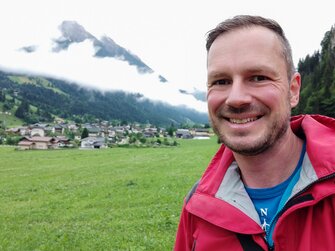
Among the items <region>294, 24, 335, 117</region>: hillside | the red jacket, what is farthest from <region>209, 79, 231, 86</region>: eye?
<region>294, 24, 335, 117</region>: hillside

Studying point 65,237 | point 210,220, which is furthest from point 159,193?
point 210,220

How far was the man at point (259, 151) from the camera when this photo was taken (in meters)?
2.51

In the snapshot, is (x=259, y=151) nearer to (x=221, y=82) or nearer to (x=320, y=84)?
(x=221, y=82)

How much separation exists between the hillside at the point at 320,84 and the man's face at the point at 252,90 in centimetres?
6180

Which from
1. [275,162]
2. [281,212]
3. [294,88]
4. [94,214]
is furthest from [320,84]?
[281,212]

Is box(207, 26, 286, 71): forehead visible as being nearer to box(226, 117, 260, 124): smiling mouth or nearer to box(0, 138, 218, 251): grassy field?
box(226, 117, 260, 124): smiling mouth

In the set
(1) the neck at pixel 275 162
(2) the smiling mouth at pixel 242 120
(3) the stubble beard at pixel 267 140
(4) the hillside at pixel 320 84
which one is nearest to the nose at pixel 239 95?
(2) the smiling mouth at pixel 242 120

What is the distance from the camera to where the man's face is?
2.71 m

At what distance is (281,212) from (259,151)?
1.55 ft

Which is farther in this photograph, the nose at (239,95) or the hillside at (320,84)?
the hillside at (320,84)

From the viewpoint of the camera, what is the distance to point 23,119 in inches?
7308

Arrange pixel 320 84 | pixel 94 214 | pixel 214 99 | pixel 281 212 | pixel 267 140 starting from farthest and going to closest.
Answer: pixel 320 84, pixel 94 214, pixel 214 99, pixel 267 140, pixel 281 212

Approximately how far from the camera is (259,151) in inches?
108

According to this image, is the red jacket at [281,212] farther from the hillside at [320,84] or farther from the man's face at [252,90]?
the hillside at [320,84]
